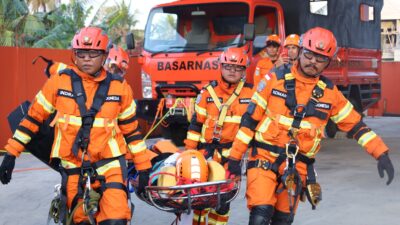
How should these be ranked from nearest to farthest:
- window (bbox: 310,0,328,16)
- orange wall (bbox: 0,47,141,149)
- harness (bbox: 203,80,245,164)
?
harness (bbox: 203,80,245,164) → orange wall (bbox: 0,47,141,149) → window (bbox: 310,0,328,16)

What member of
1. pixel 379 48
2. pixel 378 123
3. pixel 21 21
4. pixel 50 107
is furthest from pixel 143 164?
pixel 21 21

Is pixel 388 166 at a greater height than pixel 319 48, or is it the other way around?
pixel 319 48

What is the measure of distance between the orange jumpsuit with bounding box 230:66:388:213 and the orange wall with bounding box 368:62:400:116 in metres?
16.7

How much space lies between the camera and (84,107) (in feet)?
14.9

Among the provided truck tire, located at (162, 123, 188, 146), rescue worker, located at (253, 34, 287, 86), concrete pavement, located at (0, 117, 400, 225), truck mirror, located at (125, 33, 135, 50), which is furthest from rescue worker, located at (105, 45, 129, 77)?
truck tire, located at (162, 123, 188, 146)

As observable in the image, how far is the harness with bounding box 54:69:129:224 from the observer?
452 centimetres

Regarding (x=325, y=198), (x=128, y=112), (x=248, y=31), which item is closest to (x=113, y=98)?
(x=128, y=112)

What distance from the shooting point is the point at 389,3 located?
49.1 m

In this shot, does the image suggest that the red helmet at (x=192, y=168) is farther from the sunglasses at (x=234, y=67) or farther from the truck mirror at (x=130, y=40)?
the truck mirror at (x=130, y=40)

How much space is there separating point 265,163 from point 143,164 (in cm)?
90

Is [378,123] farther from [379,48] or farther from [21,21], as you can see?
[21,21]

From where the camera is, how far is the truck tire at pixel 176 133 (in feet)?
41.4

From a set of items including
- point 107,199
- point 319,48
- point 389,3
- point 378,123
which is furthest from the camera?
point 389,3

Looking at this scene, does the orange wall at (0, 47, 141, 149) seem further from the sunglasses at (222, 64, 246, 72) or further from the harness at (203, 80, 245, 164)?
the harness at (203, 80, 245, 164)
